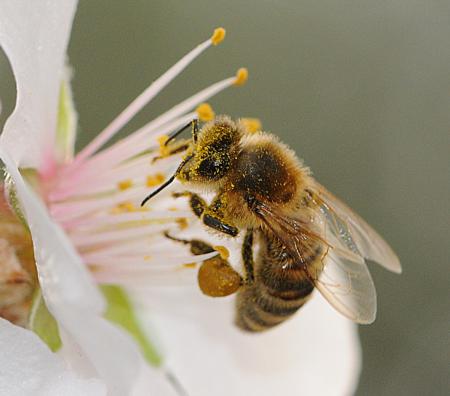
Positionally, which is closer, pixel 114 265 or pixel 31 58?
pixel 31 58

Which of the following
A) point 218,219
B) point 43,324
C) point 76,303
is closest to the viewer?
point 76,303

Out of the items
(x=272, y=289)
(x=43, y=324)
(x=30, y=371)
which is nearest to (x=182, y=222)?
(x=272, y=289)

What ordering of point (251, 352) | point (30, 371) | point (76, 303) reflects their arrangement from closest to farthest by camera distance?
1. point (76, 303)
2. point (30, 371)
3. point (251, 352)

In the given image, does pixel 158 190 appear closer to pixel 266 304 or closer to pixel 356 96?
pixel 266 304

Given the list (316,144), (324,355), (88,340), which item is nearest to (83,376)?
(88,340)

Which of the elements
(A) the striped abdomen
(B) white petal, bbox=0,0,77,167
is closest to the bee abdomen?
(A) the striped abdomen

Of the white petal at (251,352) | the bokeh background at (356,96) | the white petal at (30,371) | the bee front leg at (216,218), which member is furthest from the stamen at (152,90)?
the bokeh background at (356,96)

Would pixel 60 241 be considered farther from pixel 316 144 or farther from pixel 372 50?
pixel 372 50

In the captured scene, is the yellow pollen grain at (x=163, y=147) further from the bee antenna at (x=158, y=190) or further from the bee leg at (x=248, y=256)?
the bee leg at (x=248, y=256)

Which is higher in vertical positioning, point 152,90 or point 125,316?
point 152,90
